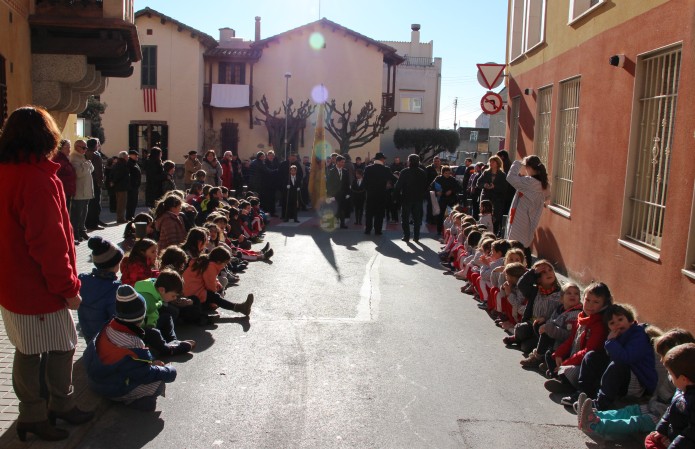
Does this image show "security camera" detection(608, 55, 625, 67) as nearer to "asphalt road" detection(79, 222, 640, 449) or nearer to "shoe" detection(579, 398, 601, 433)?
"asphalt road" detection(79, 222, 640, 449)

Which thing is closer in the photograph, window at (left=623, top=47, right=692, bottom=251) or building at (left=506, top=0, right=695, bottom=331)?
building at (left=506, top=0, right=695, bottom=331)

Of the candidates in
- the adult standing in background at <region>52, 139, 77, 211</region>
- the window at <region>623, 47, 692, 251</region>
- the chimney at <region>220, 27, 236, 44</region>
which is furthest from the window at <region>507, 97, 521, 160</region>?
the chimney at <region>220, 27, 236, 44</region>

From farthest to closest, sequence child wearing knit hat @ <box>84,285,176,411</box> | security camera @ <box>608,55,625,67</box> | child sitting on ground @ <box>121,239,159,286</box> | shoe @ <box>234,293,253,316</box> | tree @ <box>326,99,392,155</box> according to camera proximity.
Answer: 1. tree @ <box>326,99,392,155</box>
2. security camera @ <box>608,55,625,67</box>
3. shoe @ <box>234,293,253,316</box>
4. child sitting on ground @ <box>121,239,159,286</box>
5. child wearing knit hat @ <box>84,285,176,411</box>

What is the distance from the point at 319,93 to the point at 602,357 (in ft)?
120

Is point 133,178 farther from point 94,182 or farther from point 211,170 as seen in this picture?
point 211,170

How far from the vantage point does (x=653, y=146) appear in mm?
8086

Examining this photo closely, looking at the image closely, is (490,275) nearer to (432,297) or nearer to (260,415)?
(432,297)

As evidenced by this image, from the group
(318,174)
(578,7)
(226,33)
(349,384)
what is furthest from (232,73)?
(349,384)

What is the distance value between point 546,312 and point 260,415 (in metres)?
3.07

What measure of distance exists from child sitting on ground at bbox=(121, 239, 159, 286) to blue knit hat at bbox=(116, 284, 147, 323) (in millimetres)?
1737

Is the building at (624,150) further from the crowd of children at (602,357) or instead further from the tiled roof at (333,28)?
the tiled roof at (333,28)

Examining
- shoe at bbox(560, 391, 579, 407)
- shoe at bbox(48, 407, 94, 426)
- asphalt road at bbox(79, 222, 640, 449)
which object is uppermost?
shoe at bbox(48, 407, 94, 426)

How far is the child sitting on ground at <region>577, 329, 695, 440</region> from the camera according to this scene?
492 centimetres

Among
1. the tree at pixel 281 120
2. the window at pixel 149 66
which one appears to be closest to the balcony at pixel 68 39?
the tree at pixel 281 120
